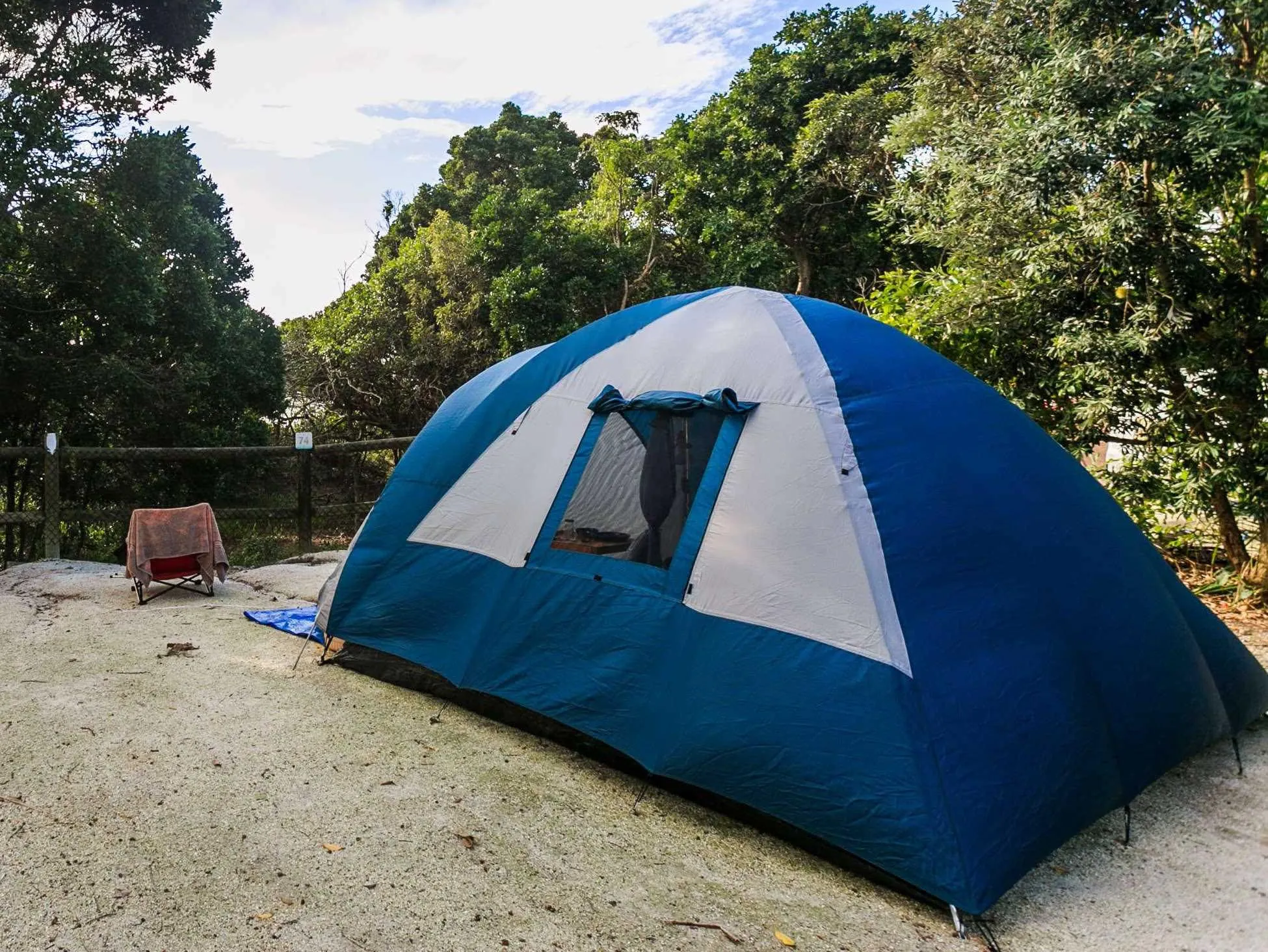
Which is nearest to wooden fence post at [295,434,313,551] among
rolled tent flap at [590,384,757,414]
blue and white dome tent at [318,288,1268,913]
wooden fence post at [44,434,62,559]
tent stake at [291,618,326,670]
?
wooden fence post at [44,434,62,559]

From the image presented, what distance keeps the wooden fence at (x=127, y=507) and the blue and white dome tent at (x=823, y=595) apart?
15.4 feet

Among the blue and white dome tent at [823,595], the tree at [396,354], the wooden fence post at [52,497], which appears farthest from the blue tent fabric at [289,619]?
the tree at [396,354]

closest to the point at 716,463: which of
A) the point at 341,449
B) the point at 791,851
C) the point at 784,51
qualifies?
the point at 791,851

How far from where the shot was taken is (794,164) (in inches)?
480

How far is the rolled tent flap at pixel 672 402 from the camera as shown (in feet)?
9.86

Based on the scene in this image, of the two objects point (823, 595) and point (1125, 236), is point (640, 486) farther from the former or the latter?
point (1125, 236)

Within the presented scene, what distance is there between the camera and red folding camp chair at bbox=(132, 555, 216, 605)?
5609mm

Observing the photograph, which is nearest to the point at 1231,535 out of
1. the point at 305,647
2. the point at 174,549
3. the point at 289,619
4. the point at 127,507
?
the point at 305,647

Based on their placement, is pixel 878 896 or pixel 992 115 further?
pixel 992 115

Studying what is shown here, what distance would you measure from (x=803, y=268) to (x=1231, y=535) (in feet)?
27.6

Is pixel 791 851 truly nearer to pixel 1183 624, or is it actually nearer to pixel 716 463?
pixel 716 463

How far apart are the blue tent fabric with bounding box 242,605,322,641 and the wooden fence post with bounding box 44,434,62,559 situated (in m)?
2.92

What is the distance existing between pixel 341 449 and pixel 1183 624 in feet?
23.9

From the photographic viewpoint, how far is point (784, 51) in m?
13.3
